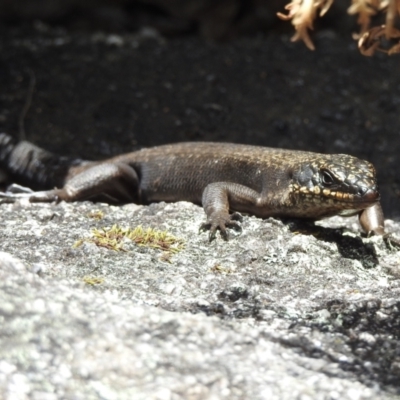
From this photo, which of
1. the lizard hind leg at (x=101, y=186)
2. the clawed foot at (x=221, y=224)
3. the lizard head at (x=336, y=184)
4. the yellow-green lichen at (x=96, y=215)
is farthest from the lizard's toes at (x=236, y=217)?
the lizard hind leg at (x=101, y=186)

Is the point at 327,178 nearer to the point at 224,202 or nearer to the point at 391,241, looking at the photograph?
the point at 391,241

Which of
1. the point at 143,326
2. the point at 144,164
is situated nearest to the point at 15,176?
the point at 144,164

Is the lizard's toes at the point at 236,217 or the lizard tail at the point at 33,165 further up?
the lizard's toes at the point at 236,217

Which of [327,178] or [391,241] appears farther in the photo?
[391,241]

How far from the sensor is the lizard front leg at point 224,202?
745 cm

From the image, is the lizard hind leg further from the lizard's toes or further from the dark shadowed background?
the lizard's toes

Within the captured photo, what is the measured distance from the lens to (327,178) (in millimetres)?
7727

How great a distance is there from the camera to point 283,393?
16.0 ft

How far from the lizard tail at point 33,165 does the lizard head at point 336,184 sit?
3424 millimetres

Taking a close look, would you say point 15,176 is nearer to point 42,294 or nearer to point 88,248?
point 88,248

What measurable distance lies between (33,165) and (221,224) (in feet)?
12.4

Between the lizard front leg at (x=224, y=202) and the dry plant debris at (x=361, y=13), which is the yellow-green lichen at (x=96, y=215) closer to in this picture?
the lizard front leg at (x=224, y=202)

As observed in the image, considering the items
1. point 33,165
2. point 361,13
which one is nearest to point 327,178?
point 361,13

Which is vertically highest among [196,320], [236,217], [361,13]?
[361,13]
